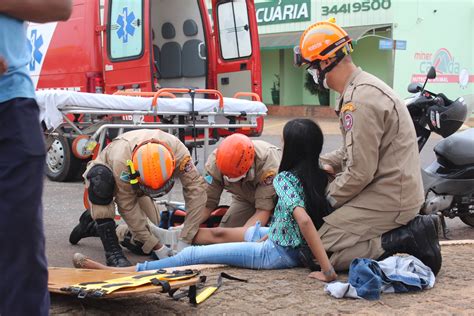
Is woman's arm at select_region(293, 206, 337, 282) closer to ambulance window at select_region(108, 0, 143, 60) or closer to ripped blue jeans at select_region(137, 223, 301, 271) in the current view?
ripped blue jeans at select_region(137, 223, 301, 271)

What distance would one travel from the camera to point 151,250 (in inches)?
175

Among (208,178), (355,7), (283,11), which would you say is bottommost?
(208,178)

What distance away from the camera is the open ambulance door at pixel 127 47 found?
8133 millimetres

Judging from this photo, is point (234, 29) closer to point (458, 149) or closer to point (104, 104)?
point (104, 104)

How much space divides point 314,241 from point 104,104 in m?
2.68

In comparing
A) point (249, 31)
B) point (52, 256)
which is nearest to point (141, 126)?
point (52, 256)

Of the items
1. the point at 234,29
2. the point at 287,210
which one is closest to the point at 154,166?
the point at 287,210

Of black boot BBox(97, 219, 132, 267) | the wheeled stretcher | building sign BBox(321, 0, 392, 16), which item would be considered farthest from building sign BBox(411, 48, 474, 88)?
black boot BBox(97, 219, 132, 267)

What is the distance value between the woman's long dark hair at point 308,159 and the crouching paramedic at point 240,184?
0.61m

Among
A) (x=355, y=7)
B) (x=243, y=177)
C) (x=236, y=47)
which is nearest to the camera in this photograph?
(x=243, y=177)

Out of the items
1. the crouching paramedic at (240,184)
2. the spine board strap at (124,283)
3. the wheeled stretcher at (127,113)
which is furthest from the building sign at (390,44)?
the spine board strap at (124,283)

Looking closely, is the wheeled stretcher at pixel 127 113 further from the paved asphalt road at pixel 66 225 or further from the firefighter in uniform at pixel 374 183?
the firefighter in uniform at pixel 374 183

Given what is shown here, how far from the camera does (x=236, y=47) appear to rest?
8.93 metres

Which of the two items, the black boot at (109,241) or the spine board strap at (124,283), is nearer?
the spine board strap at (124,283)
